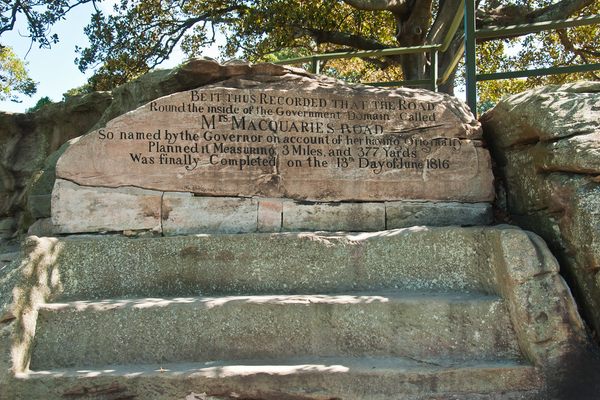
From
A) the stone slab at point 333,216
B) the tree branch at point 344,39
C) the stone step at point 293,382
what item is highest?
the tree branch at point 344,39

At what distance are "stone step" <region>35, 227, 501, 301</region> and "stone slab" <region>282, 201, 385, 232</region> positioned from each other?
16.7 inches

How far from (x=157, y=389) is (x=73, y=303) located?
0.93m

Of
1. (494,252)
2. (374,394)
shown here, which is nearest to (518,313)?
(494,252)

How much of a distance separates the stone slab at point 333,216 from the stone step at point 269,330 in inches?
37.9

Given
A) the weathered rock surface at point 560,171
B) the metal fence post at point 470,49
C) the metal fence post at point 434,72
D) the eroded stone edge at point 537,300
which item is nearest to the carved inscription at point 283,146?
the weathered rock surface at point 560,171

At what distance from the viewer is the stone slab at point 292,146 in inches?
164

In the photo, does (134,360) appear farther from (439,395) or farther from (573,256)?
(573,256)

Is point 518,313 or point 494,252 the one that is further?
point 494,252

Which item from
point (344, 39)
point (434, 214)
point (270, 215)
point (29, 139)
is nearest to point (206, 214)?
point (270, 215)

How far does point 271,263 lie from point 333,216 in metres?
0.76

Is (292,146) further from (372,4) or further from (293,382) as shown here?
(372,4)

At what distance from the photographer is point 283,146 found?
436cm

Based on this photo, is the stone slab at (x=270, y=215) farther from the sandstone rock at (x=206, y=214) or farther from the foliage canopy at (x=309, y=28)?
the foliage canopy at (x=309, y=28)

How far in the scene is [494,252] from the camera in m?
3.61
